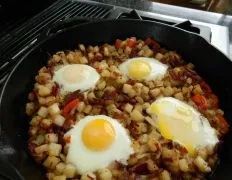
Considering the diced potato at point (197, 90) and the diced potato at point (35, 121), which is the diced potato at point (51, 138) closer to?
the diced potato at point (35, 121)

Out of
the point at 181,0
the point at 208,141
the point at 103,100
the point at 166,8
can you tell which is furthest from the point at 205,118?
the point at 181,0

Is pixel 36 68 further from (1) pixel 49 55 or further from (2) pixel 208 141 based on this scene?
(2) pixel 208 141

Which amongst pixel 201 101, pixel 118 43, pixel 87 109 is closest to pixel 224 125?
pixel 201 101

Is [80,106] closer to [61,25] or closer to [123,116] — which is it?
[123,116]

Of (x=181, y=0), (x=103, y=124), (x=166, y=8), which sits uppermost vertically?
(x=103, y=124)

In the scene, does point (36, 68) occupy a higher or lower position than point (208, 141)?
higher

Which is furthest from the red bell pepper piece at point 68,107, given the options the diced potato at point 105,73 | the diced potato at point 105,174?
the diced potato at point 105,174

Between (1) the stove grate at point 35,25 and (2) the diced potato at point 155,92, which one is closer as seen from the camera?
(2) the diced potato at point 155,92

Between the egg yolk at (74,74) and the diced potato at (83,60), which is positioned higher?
the egg yolk at (74,74)
